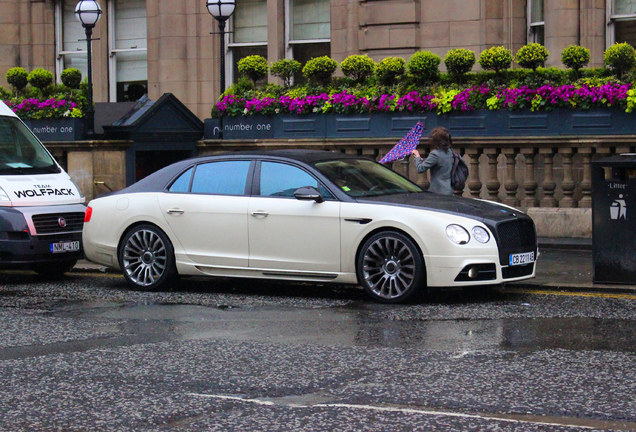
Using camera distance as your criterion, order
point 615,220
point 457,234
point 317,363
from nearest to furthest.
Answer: point 317,363 < point 457,234 < point 615,220

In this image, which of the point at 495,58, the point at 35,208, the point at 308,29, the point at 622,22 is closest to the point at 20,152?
the point at 35,208

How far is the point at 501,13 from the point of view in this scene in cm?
1862

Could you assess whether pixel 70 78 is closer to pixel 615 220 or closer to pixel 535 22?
pixel 535 22

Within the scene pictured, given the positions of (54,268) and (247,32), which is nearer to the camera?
(54,268)

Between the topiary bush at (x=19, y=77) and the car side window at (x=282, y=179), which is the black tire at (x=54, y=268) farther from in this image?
the topiary bush at (x=19, y=77)

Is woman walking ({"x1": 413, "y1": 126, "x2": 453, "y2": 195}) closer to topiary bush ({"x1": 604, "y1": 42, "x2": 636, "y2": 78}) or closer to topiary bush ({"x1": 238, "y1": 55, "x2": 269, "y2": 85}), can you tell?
topiary bush ({"x1": 604, "y1": 42, "x2": 636, "y2": 78})

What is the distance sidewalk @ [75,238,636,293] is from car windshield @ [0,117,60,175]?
4.84 ft

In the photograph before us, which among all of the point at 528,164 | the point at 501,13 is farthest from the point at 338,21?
the point at 528,164

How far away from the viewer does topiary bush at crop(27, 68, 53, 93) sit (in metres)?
19.4

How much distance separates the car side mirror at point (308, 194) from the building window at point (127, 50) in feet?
43.2

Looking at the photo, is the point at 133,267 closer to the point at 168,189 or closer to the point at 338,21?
the point at 168,189

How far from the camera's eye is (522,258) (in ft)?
33.2

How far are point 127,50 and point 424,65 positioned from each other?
9.20 meters

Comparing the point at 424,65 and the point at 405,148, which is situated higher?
the point at 424,65
